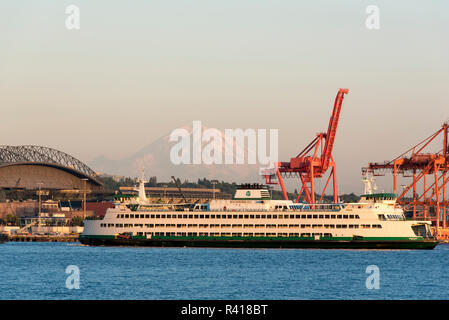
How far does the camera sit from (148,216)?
10650cm

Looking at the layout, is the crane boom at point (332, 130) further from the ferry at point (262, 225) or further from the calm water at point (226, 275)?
the calm water at point (226, 275)

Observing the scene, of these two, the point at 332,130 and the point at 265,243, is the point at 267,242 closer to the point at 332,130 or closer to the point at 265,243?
the point at 265,243

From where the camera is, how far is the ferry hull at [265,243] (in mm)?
98375

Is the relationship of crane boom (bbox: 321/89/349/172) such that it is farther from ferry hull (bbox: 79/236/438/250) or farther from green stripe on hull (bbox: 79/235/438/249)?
ferry hull (bbox: 79/236/438/250)

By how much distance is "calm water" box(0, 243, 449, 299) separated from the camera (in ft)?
184

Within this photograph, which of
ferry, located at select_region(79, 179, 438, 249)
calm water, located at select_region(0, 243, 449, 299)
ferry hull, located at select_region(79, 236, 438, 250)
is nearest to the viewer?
calm water, located at select_region(0, 243, 449, 299)

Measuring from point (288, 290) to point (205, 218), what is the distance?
47.5m

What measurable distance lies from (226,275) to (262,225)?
35.3 m

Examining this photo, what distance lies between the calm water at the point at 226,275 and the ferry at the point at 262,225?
2.47 metres

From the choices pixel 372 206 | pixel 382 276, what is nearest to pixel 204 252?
pixel 372 206

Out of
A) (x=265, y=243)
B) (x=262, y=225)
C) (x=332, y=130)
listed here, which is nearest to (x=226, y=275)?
(x=265, y=243)

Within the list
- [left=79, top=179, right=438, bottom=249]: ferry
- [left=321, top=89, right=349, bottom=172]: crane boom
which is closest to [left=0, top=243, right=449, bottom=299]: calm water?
[left=79, top=179, right=438, bottom=249]: ferry

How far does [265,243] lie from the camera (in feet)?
335
